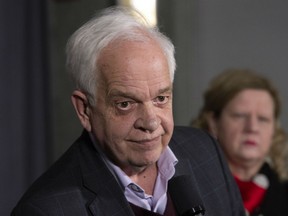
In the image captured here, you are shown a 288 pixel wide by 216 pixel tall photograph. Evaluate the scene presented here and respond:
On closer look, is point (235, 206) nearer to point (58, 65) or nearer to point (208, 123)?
point (208, 123)

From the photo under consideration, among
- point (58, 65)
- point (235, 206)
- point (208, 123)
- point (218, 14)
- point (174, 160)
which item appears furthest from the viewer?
point (218, 14)

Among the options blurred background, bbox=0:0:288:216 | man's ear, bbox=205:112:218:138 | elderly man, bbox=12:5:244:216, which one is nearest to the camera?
elderly man, bbox=12:5:244:216

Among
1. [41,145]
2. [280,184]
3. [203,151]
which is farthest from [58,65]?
[203,151]

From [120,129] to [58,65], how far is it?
1.70m

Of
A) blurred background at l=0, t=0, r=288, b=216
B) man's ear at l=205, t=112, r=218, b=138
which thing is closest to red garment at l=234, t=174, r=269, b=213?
man's ear at l=205, t=112, r=218, b=138

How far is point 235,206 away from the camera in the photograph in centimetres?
156

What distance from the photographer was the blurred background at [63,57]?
7.55 ft

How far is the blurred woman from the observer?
2.36m

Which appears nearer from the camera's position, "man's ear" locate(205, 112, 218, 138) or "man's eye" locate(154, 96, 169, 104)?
"man's eye" locate(154, 96, 169, 104)

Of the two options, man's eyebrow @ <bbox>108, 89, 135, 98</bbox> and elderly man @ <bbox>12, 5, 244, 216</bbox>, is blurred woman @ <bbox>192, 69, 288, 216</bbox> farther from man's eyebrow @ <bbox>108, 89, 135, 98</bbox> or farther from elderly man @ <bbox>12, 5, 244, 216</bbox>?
man's eyebrow @ <bbox>108, 89, 135, 98</bbox>

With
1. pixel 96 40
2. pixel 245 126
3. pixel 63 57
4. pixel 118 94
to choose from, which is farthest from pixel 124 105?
pixel 63 57

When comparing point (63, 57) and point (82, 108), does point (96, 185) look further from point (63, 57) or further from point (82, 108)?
point (63, 57)

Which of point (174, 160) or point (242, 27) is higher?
point (174, 160)

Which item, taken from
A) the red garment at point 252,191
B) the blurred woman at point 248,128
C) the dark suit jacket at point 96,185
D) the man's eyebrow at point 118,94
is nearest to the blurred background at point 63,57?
the blurred woman at point 248,128
